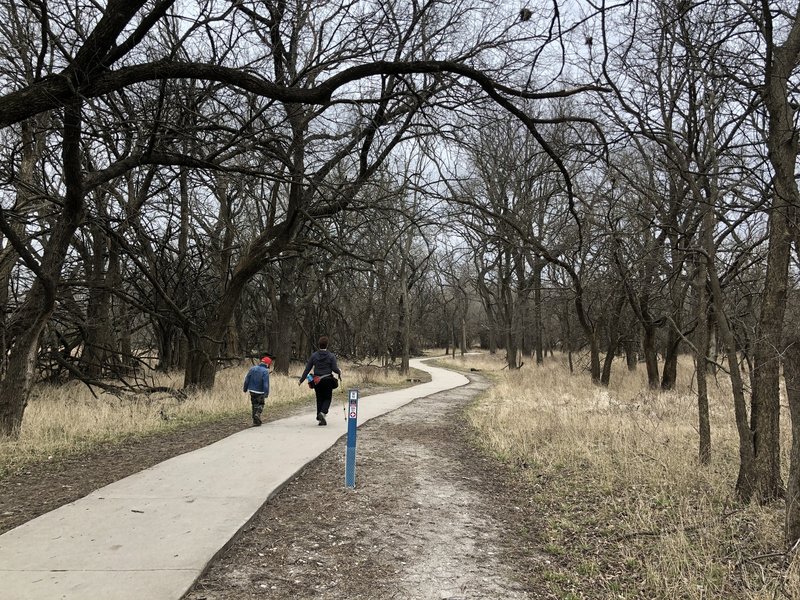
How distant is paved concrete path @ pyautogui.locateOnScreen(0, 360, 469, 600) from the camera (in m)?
3.72

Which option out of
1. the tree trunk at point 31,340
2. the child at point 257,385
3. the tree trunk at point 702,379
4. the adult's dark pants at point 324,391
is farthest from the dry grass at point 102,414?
the tree trunk at point 702,379

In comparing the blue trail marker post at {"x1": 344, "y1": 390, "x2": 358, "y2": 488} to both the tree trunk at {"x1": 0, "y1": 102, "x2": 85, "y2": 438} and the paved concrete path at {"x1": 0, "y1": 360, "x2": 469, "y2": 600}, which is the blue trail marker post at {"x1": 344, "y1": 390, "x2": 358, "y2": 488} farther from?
the tree trunk at {"x1": 0, "y1": 102, "x2": 85, "y2": 438}

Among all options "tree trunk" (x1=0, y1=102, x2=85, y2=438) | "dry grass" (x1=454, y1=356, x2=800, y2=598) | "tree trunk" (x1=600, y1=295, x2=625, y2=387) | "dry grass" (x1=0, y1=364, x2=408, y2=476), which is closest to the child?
"dry grass" (x1=0, y1=364, x2=408, y2=476)

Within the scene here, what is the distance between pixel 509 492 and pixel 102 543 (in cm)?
452

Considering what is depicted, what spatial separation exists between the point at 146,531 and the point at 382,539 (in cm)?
201

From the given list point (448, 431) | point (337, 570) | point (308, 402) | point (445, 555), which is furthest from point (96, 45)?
point (308, 402)

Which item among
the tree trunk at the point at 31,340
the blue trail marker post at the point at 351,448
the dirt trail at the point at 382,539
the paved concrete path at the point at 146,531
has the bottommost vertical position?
the dirt trail at the point at 382,539

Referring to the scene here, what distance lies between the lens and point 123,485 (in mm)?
6199

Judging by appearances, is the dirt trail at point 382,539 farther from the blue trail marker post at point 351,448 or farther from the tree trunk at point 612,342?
the tree trunk at point 612,342

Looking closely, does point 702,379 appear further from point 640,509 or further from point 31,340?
point 31,340

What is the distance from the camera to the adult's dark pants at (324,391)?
34.6ft

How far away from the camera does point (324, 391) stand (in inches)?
422

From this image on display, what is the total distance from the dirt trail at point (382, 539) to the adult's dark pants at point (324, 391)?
7.31 feet

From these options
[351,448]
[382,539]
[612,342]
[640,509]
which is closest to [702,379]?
[640,509]
